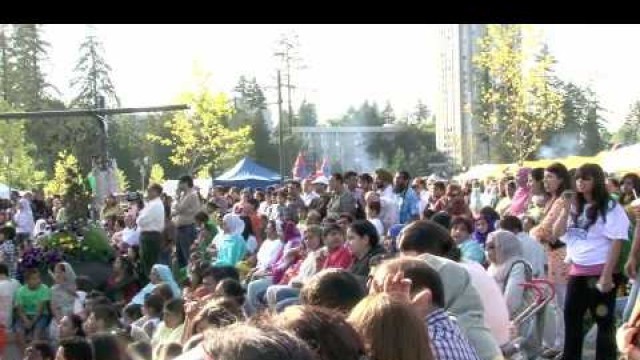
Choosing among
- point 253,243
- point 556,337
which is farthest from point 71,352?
point 253,243

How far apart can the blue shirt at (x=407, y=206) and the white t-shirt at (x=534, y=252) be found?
14.6 feet

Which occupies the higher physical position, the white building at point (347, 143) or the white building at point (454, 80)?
the white building at point (454, 80)

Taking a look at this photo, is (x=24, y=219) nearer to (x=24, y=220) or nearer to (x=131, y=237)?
(x=24, y=220)

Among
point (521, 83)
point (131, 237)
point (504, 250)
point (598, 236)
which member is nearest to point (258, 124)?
point (521, 83)

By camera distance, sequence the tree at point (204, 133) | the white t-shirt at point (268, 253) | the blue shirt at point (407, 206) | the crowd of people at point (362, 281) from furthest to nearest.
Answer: the tree at point (204, 133), the blue shirt at point (407, 206), the white t-shirt at point (268, 253), the crowd of people at point (362, 281)

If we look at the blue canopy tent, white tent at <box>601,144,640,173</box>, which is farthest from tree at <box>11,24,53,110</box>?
white tent at <box>601,144,640,173</box>

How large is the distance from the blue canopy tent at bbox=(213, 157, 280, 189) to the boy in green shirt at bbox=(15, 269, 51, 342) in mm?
23223

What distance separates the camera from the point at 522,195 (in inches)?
472

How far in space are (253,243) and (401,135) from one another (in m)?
93.4

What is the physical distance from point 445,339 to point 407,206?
9960 millimetres

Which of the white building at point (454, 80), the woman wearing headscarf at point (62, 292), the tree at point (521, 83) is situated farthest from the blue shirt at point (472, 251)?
the white building at point (454, 80)

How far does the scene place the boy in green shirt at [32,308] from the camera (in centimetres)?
1226

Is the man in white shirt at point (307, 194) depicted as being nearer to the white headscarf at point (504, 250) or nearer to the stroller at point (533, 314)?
the white headscarf at point (504, 250)

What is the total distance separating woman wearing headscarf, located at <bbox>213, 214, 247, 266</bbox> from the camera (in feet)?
45.3
